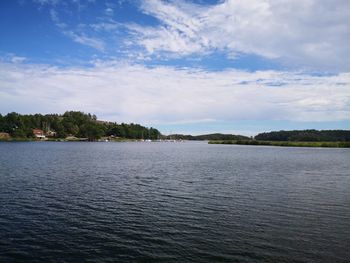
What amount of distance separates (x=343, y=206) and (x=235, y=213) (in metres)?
11.4

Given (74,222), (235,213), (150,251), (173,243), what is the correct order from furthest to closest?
(235,213) → (74,222) → (173,243) → (150,251)

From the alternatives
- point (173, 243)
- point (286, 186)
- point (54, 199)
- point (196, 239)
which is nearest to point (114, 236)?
point (173, 243)

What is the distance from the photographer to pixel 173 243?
2081cm

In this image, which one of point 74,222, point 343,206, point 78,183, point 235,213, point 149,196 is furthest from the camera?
point 78,183

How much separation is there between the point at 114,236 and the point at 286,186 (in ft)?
95.1

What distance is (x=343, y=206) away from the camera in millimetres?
31406

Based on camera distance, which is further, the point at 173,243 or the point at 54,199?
the point at 54,199

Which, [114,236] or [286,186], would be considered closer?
[114,236]

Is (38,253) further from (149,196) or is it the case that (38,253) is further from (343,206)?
(343,206)

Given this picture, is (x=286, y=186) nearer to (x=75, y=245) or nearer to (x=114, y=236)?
(x=114, y=236)

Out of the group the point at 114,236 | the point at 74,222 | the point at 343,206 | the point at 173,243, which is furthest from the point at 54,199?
the point at 343,206

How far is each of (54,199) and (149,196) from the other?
9.66m

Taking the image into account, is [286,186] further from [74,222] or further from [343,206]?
[74,222]

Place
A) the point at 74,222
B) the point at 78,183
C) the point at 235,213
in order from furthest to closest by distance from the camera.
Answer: the point at 78,183 < the point at 235,213 < the point at 74,222
